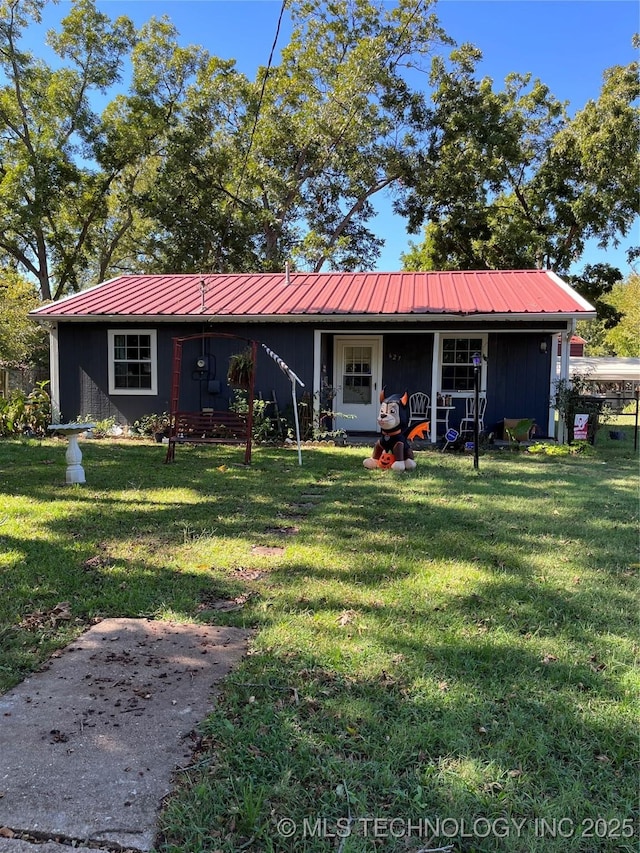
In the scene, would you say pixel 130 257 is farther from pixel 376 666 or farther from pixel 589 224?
pixel 376 666

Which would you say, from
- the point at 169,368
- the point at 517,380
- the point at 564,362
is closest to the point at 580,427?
the point at 564,362

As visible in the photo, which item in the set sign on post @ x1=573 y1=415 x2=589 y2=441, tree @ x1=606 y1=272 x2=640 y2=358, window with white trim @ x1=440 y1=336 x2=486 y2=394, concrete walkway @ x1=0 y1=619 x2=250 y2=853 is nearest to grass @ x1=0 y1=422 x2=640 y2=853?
concrete walkway @ x1=0 y1=619 x2=250 y2=853

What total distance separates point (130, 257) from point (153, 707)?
2852cm

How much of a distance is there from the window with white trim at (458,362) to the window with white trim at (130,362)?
6.10 metres

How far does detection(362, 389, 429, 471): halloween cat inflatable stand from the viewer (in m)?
7.88

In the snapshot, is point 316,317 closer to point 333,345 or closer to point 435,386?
point 333,345

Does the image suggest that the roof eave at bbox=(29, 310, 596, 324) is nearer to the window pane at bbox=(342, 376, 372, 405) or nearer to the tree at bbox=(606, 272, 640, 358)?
the window pane at bbox=(342, 376, 372, 405)

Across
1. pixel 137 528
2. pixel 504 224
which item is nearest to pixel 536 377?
pixel 137 528

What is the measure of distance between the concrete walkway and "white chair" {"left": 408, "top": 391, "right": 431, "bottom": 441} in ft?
29.5

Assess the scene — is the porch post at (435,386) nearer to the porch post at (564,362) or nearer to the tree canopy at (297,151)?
the porch post at (564,362)

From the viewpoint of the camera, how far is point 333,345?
12469 mm

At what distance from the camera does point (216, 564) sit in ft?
13.6

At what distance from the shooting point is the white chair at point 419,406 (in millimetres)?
11672

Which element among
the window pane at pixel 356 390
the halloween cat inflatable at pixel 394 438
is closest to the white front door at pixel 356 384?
the window pane at pixel 356 390
